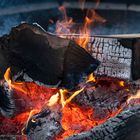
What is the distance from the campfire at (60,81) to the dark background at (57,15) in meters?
0.88

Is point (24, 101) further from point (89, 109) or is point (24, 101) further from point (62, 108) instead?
point (89, 109)

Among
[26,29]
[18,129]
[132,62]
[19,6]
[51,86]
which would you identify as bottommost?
[18,129]

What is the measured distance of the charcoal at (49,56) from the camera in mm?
2289

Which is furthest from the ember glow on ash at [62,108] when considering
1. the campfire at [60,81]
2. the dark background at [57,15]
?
the dark background at [57,15]

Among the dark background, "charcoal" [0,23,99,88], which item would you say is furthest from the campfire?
the dark background

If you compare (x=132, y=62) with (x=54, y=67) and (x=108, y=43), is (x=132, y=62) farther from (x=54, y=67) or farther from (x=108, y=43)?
(x=54, y=67)

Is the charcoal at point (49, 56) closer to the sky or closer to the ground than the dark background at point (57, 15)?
closer to the ground

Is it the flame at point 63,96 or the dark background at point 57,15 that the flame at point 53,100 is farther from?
the dark background at point 57,15

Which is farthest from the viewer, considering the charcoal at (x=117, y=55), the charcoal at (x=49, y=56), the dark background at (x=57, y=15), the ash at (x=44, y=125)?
the dark background at (x=57, y=15)

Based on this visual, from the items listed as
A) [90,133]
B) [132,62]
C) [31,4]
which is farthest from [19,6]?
[90,133]

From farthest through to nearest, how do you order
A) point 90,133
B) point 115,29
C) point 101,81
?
point 115,29
point 101,81
point 90,133

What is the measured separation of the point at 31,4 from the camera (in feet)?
11.4

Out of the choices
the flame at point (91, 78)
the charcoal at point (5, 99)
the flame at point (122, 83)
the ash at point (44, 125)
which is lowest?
the ash at point (44, 125)

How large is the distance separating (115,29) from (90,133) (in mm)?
1573
